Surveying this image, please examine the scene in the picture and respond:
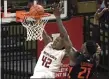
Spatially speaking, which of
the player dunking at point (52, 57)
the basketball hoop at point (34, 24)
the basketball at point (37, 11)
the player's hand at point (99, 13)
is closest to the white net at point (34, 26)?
the basketball hoop at point (34, 24)

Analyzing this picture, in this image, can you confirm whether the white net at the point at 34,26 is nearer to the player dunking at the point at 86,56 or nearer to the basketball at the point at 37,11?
the basketball at the point at 37,11

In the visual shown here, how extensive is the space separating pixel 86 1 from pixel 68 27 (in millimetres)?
749

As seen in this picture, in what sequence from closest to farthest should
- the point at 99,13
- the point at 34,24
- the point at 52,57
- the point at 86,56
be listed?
the point at 52,57, the point at 86,56, the point at 34,24, the point at 99,13

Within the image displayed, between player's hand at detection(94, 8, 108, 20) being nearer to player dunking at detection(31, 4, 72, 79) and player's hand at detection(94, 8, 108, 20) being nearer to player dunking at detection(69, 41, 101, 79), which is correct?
player dunking at detection(69, 41, 101, 79)

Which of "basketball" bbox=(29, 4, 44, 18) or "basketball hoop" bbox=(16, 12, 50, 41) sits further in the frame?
"basketball hoop" bbox=(16, 12, 50, 41)

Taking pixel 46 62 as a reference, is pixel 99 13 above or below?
above

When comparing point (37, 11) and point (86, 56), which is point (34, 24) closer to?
point (37, 11)

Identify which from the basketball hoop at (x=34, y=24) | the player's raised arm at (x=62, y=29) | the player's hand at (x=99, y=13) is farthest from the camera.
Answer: the player's hand at (x=99, y=13)

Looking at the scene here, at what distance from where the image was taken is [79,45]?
7516 mm

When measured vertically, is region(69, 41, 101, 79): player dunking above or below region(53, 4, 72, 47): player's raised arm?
below

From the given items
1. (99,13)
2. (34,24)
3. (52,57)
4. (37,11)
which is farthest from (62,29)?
(99,13)

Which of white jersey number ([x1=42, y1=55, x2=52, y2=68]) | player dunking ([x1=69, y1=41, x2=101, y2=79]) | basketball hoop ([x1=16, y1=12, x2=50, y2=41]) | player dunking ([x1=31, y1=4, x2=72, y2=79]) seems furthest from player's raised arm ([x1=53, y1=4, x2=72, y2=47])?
basketball hoop ([x1=16, y1=12, x2=50, y2=41])

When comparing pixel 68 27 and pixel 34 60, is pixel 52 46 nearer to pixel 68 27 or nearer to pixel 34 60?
pixel 68 27

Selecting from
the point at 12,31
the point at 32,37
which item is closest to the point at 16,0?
the point at 12,31
